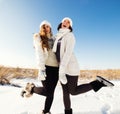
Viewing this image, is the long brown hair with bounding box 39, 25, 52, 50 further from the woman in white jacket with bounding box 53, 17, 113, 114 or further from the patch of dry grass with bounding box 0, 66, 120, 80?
the patch of dry grass with bounding box 0, 66, 120, 80

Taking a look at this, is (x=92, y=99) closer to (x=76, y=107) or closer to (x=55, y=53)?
(x=76, y=107)

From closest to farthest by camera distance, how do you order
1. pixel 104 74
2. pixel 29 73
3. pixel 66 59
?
pixel 66 59, pixel 29 73, pixel 104 74

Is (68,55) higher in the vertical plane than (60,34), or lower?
lower

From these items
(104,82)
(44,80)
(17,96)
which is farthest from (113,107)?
(17,96)

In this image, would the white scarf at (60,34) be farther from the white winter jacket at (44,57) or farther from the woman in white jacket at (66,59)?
the white winter jacket at (44,57)

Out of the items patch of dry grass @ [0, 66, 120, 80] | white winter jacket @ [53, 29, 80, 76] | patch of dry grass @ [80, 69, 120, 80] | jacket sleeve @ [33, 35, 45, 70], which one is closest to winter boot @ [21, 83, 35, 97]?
jacket sleeve @ [33, 35, 45, 70]

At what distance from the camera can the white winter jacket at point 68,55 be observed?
381cm

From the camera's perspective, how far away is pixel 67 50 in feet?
12.6

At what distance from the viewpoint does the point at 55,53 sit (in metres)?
3.95

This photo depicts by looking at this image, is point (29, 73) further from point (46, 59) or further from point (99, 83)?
point (46, 59)

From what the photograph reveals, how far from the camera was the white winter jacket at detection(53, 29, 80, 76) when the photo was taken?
3811 mm

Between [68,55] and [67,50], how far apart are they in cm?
7

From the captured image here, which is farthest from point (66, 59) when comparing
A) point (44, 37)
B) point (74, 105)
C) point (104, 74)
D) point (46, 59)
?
point (104, 74)

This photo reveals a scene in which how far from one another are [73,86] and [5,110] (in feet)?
4.68
